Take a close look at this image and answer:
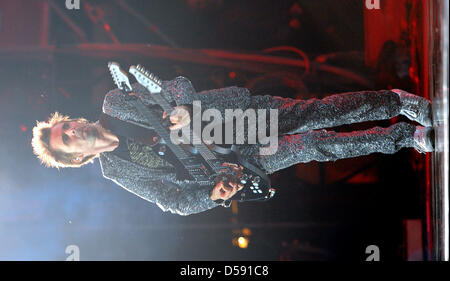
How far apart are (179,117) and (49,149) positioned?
1.91ft

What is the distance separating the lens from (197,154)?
1.54 metres

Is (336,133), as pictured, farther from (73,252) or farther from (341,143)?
(73,252)

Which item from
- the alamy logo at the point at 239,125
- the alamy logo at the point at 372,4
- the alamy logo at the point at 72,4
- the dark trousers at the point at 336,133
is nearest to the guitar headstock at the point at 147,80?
the alamy logo at the point at 239,125

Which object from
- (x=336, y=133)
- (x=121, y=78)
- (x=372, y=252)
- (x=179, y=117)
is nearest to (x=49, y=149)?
(x=121, y=78)

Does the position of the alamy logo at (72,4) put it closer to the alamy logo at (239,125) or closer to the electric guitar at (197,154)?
the electric guitar at (197,154)

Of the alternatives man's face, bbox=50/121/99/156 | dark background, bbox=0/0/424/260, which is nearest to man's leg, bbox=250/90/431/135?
dark background, bbox=0/0/424/260

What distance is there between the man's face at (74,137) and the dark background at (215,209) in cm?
8

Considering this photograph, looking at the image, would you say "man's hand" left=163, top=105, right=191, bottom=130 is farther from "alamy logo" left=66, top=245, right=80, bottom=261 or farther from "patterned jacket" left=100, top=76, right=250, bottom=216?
"alamy logo" left=66, top=245, right=80, bottom=261

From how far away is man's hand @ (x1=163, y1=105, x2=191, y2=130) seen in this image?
1.51 meters

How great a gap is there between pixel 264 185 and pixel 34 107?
108 centimetres

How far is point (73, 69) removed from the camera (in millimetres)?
1747

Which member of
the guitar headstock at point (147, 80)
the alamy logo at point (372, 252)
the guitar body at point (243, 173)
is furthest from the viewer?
the alamy logo at point (372, 252)

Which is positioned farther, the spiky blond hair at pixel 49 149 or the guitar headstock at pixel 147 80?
the spiky blond hair at pixel 49 149

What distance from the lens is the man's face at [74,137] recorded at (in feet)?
5.25
